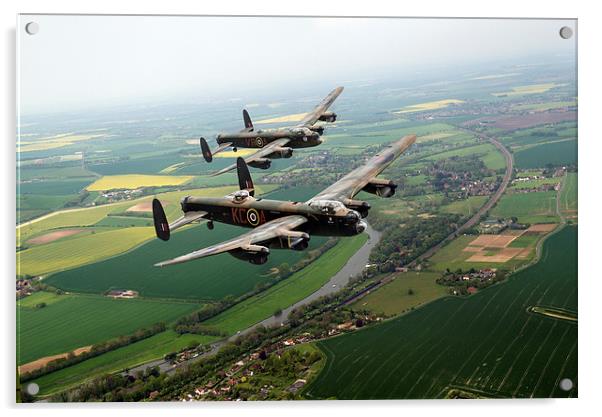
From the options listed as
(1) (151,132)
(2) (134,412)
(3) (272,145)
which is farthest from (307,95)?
(2) (134,412)

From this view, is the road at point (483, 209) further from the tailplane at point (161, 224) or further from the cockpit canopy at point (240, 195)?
the tailplane at point (161, 224)

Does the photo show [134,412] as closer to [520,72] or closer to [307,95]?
[307,95]

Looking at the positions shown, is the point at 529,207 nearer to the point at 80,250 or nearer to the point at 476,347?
the point at 476,347

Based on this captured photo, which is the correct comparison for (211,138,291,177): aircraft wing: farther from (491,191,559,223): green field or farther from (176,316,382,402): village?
(491,191,559,223): green field

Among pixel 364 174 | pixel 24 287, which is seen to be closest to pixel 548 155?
pixel 364 174

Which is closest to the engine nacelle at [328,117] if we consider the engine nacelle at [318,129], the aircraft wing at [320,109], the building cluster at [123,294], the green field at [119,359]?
the aircraft wing at [320,109]

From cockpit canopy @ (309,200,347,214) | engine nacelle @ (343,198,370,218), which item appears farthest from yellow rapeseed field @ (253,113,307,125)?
cockpit canopy @ (309,200,347,214)
